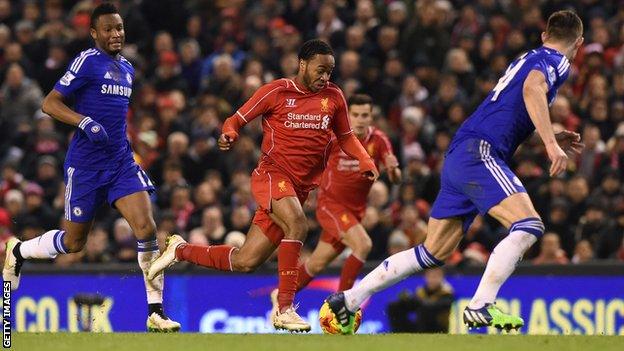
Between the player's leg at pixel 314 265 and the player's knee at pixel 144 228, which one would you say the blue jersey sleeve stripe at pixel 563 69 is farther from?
the player's leg at pixel 314 265

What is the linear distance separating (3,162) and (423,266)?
11111mm

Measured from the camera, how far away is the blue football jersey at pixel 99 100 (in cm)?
1223

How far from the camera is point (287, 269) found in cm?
1214

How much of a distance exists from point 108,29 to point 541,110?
3811 millimetres

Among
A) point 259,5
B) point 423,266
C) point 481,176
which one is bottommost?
point 423,266

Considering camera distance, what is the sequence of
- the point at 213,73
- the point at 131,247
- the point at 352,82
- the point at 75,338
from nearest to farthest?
the point at 75,338
the point at 131,247
the point at 352,82
the point at 213,73

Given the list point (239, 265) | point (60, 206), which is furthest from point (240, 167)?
point (239, 265)

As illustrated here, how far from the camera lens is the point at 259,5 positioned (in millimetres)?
23359

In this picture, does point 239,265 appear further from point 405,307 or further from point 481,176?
point 405,307

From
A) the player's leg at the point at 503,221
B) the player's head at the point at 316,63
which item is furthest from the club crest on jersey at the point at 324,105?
the player's leg at the point at 503,221

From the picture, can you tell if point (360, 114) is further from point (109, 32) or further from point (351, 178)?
point (109, 32)

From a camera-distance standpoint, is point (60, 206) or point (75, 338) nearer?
point (75, 338)

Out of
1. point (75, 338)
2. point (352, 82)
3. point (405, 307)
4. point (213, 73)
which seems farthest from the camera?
point (213, 73)

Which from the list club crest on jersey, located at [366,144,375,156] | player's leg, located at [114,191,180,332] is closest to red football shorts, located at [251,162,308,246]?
player's leg, located at [114,191,180,332]
